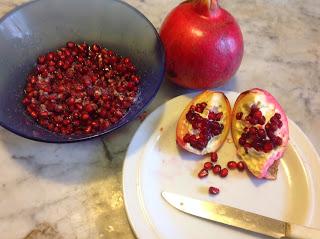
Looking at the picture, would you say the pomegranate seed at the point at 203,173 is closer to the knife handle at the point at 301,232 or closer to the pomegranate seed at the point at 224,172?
the pomegranate seed at the point at 224,172

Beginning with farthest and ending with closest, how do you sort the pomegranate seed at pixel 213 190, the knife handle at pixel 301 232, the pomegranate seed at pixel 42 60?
the pomegranate seed at pixel 42 60
the pomegranate seed at pixel 213 190
the knife handle at pixel 301 232

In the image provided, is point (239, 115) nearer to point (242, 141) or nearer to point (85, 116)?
point (242, 141)

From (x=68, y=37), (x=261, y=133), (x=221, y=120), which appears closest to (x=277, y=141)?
(x=261, y=133)

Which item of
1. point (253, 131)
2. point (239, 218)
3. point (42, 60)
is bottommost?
point (239, 218)

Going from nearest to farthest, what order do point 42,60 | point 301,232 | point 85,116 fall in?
point 301,232, point 85,116, point 42,60

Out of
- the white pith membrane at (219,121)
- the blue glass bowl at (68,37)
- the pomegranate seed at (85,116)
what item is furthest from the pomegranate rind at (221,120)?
the pomegranate seed at (85,116)
